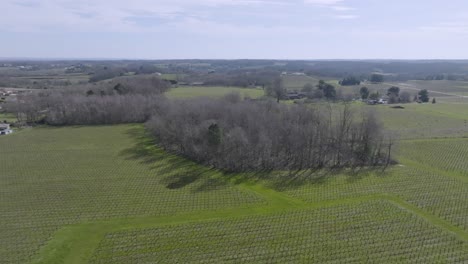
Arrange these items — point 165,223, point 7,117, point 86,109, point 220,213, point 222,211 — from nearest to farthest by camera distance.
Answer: point 165,223
point 220,213
point 222,211
point 86,109
point 7,117

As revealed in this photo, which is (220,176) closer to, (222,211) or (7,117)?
(222,211)

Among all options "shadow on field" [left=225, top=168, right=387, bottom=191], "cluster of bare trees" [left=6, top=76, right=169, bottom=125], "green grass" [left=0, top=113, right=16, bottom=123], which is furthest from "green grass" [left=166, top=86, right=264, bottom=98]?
"shadow on field" [left=225, top=168, right=387, bottom=191]

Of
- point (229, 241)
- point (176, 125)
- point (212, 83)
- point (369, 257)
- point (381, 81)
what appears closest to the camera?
point (369, 257)

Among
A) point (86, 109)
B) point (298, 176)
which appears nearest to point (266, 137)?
point (298, 176)

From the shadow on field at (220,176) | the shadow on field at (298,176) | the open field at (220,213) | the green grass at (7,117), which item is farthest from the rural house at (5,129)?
the shadow on field at (298,176)

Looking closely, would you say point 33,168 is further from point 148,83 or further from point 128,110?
point 148,83

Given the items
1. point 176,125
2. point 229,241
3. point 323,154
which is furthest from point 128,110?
point 229,241

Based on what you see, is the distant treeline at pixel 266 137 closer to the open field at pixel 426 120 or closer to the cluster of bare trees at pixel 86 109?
the cluster of bare trees at pixel 86 109
